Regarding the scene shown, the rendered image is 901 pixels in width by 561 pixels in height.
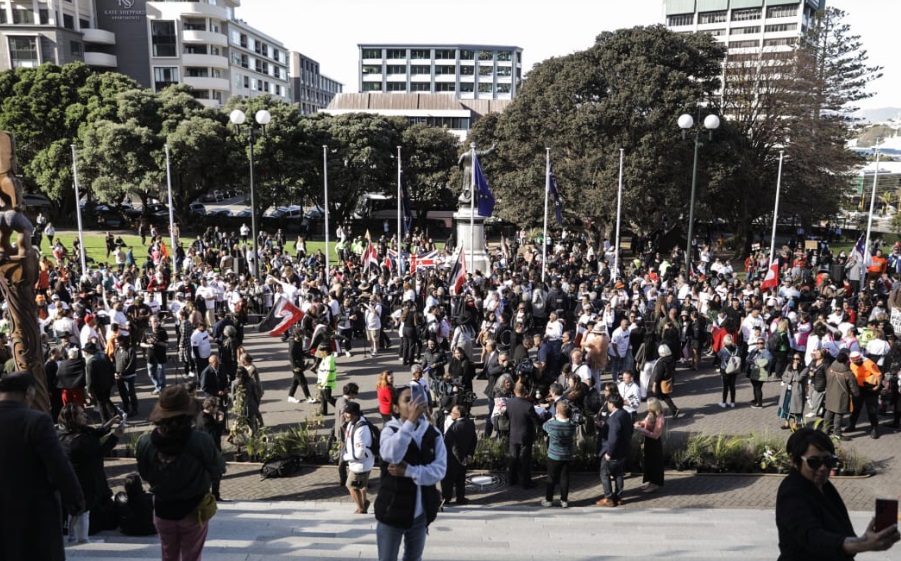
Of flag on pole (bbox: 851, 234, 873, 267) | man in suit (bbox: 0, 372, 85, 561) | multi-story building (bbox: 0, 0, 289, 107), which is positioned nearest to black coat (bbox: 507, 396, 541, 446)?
man in suit (bbox: 0, 372, 85, 561)

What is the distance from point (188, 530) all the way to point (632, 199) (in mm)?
A: 31357

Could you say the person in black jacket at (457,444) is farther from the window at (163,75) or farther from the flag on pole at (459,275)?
the window at (163,75)

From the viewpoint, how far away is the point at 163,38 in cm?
7012

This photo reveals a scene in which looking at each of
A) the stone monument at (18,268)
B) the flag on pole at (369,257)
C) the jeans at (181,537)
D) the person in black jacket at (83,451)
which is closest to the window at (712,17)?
the flag on pole at (369,257)

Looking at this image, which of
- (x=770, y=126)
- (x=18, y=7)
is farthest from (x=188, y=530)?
(x=18, y=7)

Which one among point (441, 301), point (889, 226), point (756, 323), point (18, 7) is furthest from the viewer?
point (18, 7)

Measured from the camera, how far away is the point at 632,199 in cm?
3359

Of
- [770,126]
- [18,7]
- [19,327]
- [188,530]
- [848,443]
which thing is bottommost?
[848,443]

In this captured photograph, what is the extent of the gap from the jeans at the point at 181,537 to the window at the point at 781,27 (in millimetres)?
102014

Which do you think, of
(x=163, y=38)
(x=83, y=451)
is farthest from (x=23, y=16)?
(x=83, y=451)

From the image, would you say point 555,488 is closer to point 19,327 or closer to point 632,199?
point 19,327

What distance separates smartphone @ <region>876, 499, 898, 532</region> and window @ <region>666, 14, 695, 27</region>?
10397cm

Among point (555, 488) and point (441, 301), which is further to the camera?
point (441, 301)

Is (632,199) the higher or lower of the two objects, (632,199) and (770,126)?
the lower
